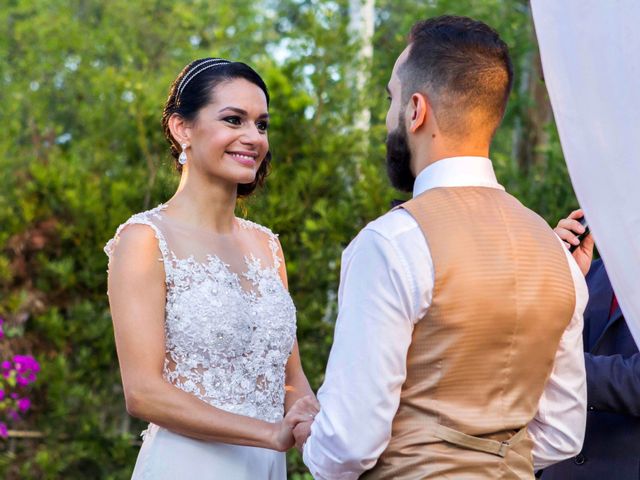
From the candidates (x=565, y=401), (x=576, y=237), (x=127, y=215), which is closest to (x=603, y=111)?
(x=565, y=401)

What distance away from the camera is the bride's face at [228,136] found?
371 cm

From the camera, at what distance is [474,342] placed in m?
2.41

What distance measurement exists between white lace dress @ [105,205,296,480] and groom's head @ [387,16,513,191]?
1.18 metres

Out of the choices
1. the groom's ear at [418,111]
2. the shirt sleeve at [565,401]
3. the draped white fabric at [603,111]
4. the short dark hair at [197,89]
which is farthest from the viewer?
the short dark hair at [197,89]

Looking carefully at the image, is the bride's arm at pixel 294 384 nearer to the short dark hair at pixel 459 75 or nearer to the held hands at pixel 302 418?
the held hands at pixel 302 418

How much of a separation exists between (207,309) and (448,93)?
1381 mm

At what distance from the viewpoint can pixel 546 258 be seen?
2.54 meters

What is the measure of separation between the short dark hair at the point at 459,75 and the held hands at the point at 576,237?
0.70 meters

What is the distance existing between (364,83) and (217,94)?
3878 mm

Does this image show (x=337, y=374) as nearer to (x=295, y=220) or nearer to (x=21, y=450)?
(x=295, y=220)

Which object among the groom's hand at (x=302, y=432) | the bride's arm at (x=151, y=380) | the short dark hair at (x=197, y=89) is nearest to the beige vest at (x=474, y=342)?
the groom's hand at (x=302, y=432)

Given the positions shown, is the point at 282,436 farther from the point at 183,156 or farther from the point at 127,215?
the point at 127,215

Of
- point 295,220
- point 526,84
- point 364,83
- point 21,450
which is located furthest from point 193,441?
point 526,84

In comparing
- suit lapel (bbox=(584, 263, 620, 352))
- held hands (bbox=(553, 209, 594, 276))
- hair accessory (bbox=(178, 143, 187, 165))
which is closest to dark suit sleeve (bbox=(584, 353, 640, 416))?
suit lapel (bbox=(584, 263, 620, 352))
